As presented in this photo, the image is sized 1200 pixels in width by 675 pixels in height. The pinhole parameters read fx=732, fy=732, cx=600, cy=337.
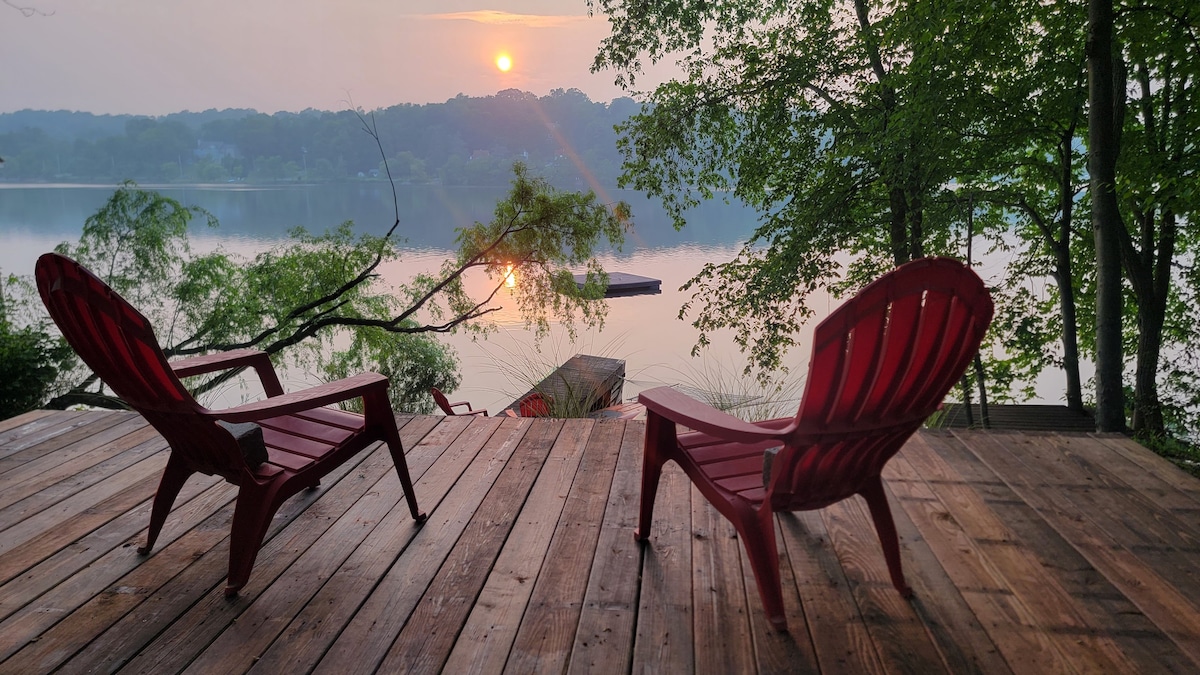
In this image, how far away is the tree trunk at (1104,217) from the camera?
15.1 feet

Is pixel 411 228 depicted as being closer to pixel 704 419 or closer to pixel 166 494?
pixel 166 494

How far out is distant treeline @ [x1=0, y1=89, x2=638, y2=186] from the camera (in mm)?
11688

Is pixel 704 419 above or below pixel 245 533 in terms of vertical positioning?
above

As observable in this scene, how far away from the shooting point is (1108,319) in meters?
4.80

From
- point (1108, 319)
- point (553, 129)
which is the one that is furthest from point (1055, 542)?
point (553, 129)

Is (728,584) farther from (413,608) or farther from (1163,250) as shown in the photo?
(1163,250)

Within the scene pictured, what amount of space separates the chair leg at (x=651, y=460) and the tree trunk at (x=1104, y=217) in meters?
3.77

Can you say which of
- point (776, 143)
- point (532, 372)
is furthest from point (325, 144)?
point (532, 372)

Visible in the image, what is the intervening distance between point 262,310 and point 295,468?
39.4 feet

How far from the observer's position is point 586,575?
6.92ft

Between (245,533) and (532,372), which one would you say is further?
(532,372)

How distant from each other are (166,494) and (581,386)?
4087 millimetres

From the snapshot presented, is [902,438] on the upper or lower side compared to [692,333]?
upper

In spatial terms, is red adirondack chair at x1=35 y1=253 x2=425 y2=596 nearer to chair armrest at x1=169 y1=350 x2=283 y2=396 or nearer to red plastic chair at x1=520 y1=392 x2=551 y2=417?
chair armrest at x1=169 y1=350 x2=283 y2=396
